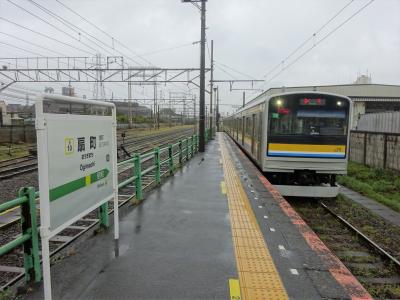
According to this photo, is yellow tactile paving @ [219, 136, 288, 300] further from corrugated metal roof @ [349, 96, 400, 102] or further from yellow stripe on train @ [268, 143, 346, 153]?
corrugated metal roof @ [349, 96, 400, 102]

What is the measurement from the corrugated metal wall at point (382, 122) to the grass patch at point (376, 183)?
297 centimetres

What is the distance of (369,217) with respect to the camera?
30.9 ft

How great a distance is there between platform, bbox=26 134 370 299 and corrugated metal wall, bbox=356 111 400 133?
552 inches

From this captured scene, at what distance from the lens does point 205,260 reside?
176 inches

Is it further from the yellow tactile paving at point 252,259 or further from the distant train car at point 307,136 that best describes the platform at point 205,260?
the distant train car at point 307,136

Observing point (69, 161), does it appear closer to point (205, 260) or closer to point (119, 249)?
point (119, 249)

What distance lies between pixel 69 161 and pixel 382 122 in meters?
20.6

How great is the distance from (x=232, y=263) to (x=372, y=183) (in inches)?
477

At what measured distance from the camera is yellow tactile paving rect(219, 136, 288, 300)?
3.67 m

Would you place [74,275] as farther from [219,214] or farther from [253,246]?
[219,214]

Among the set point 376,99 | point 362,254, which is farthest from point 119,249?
point 376,99

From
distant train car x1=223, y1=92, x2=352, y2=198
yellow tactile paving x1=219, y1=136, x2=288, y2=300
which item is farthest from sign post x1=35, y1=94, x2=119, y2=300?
distant train car x1=223, y1=92, x2=352, y2=198

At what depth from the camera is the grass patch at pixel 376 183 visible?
470 inches

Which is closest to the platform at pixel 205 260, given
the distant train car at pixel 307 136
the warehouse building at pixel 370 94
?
the distant train car at pixel 307 136
